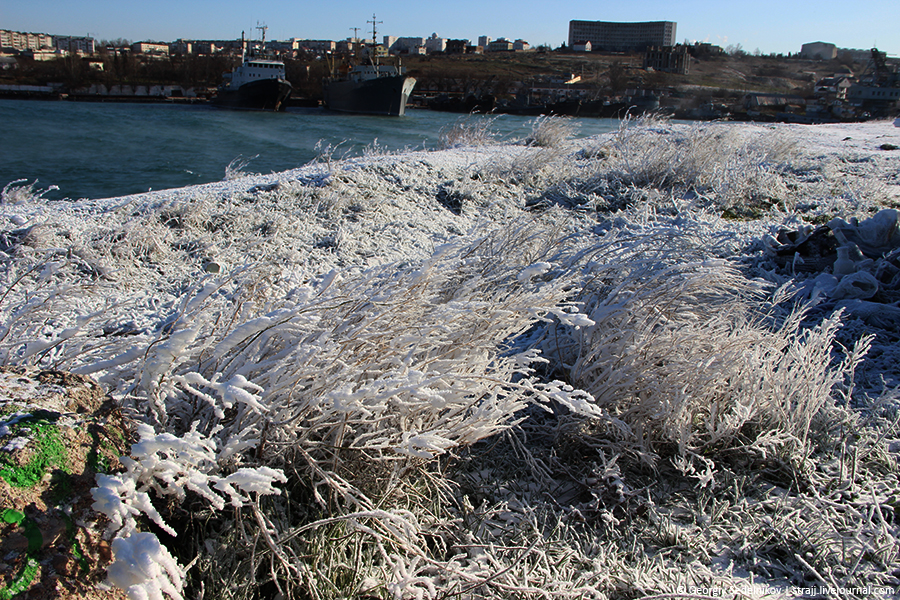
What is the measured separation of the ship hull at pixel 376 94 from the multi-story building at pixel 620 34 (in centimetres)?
7583

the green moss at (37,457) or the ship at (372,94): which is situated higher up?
the ship at (372,94)

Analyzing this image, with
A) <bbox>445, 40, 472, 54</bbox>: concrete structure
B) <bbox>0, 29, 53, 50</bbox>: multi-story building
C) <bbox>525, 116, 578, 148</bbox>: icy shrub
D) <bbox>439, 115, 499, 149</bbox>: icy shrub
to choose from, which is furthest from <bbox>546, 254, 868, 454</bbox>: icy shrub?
<bbox>0, 29, 53, 50</bbox>: multi-story building

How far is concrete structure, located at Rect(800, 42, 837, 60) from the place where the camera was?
8530cm

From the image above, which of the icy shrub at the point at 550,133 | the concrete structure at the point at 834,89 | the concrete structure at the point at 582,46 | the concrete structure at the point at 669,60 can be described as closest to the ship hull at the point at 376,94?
the concrete structure at the point at 834,89

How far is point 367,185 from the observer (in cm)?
570

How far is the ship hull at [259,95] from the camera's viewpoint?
3766cm

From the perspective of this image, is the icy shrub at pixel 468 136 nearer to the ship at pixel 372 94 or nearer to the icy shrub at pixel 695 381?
the icy shrub at pixel 695 381

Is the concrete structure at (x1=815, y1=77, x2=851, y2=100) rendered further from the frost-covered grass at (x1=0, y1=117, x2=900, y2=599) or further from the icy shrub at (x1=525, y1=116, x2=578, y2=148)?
the frost-covered grass at (x1=0, y1=117, x2=900, y2=599)

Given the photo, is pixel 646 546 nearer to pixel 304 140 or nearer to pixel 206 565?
pixel 206 565

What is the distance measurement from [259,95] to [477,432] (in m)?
41.7

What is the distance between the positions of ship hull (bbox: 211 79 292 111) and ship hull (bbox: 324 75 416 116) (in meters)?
3.87

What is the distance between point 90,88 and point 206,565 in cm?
6138

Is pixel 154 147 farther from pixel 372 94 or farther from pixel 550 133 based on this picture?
pixel 372 94

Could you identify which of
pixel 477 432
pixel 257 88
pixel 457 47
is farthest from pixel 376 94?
pixel 457 47
